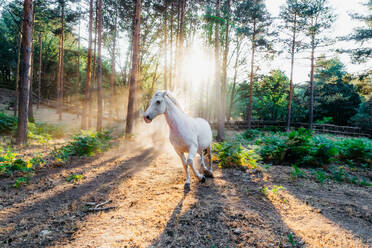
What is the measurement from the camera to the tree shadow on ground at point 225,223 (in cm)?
244

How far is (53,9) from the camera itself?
19.5 metres

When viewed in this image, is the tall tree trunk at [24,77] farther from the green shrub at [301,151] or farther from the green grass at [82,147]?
the green shrub at [301,151]

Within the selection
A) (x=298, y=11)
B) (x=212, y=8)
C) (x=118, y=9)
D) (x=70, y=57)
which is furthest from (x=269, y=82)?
(x=70, y=57)

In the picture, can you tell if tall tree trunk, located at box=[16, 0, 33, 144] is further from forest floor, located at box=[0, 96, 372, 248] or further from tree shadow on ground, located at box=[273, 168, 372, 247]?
tree shadow on ground, located at box=[273, 168, 372, 247]

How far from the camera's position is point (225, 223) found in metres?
2.82

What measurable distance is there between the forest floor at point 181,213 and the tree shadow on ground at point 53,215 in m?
0.01

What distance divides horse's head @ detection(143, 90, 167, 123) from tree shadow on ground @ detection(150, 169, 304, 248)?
5.70ft

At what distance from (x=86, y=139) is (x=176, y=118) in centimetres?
524

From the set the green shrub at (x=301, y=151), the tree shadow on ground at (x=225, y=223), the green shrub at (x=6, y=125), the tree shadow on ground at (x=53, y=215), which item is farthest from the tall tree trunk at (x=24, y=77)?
the green shrub at (x=301, y=151)

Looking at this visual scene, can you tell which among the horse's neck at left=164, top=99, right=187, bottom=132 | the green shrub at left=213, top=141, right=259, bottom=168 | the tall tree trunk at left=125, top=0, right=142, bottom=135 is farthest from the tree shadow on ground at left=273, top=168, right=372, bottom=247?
the tall tree trunk at left=125, top=0, right=142, bottom=135

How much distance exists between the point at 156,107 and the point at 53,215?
2530mm

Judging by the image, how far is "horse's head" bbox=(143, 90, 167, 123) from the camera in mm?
3705

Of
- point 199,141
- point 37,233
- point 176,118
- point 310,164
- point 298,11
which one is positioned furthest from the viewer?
point 298,11

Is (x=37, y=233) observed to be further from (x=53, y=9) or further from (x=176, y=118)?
(x=53, y=9)
